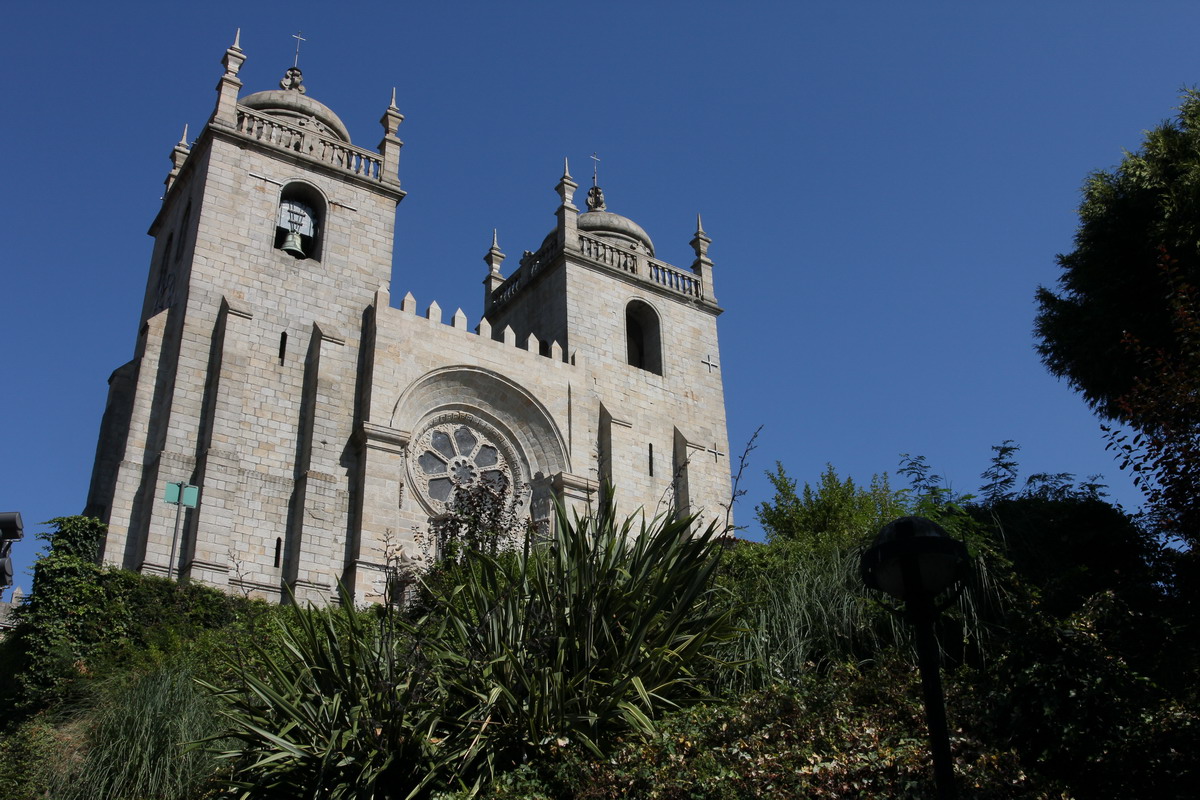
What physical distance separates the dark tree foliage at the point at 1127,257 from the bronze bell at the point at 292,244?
16228 mm

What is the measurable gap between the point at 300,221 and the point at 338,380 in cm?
470

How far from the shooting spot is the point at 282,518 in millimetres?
22234

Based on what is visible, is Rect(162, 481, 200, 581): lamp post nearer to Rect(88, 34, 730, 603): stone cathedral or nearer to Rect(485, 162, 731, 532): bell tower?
Rect(88, 34, 730, 603): stone cathedral

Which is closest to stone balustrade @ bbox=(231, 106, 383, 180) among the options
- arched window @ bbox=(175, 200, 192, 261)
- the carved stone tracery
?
arched window @ bbox=(175, 200, 192, 261)

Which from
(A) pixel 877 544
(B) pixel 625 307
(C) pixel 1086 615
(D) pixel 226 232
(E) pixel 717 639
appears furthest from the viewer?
(B) pixel 625 307

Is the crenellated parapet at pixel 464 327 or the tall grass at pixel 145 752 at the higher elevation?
the crenellated parapet at pixel 464 327

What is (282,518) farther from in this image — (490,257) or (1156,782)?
(1156,782)

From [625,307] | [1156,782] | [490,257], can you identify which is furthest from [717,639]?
[490,257]

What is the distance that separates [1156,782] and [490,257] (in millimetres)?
27999

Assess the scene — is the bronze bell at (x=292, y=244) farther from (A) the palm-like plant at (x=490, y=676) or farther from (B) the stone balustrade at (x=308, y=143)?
(A) the palm-like plant at (x=490, y=676)

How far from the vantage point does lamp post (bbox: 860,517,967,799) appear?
6891 mm

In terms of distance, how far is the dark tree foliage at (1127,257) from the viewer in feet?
64.1

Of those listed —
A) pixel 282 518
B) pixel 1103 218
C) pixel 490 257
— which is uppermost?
pixel 490 257

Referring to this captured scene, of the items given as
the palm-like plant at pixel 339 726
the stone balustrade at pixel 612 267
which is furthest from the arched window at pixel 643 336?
the palm-like plant at pixel 339 726
